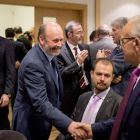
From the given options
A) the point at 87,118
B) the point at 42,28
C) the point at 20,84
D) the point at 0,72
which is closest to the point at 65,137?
the point at 87,118

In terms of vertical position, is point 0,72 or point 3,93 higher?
point 0,72

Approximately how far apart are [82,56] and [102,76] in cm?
66

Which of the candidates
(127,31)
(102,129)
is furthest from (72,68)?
(127,31)

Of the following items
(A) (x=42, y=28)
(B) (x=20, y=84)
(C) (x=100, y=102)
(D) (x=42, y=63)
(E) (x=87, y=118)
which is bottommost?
(E) (x=87, y=118)

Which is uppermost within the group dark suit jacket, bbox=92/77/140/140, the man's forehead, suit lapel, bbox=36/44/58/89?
the man's forehead

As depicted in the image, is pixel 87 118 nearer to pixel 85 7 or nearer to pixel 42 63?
pixel 42 63

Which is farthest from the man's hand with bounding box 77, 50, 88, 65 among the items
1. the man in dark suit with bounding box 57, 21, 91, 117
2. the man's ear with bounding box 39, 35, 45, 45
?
the man's ear with bounding box 39, 35, 45, 45

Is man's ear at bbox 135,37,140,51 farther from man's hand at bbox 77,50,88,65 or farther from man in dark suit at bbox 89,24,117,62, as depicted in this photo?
man in dark suit at bbox 89,24,117,62

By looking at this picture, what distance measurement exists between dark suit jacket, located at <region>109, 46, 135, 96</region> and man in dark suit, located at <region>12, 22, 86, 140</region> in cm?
87

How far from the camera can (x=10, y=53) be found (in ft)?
9.32

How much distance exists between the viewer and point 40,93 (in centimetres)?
188

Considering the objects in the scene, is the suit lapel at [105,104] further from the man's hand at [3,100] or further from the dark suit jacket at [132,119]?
the man's hand at [3,100]

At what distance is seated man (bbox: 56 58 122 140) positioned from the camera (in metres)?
2.10

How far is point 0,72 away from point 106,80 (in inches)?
51.2
